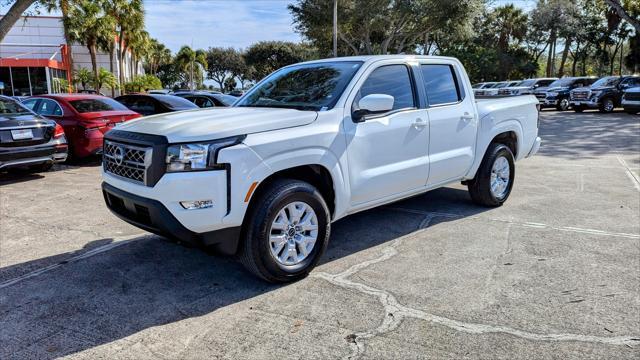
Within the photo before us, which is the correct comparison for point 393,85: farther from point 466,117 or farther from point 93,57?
point 93,57

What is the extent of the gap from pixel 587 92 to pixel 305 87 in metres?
22.1

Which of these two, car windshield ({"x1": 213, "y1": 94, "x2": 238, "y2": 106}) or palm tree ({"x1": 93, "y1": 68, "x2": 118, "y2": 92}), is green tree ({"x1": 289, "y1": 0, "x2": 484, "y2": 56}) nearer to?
palm tree ({"x1": 93, "y1": 68, "x2": 118, "y2": 92})

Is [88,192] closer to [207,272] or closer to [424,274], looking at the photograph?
[207,272]

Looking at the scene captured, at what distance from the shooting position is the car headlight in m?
3.49

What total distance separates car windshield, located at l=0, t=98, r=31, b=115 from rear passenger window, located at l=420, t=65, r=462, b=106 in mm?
7152

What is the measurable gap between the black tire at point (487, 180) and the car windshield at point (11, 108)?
764 cm

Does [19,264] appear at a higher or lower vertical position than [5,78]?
lower

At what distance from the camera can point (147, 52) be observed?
162 feet

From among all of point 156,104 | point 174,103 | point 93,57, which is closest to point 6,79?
point 93,57

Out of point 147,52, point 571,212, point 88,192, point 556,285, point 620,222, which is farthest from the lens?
point 147,52

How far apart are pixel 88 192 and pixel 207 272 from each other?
13.5 ft

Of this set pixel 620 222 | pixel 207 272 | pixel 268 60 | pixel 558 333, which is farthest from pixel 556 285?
pixel 268 60

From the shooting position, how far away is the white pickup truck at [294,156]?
3523mm

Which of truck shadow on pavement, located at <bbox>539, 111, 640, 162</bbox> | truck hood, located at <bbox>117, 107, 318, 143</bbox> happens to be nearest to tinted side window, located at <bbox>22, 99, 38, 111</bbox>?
truck hood, located at <bbox>117, 107, 318, 143</bbox>
